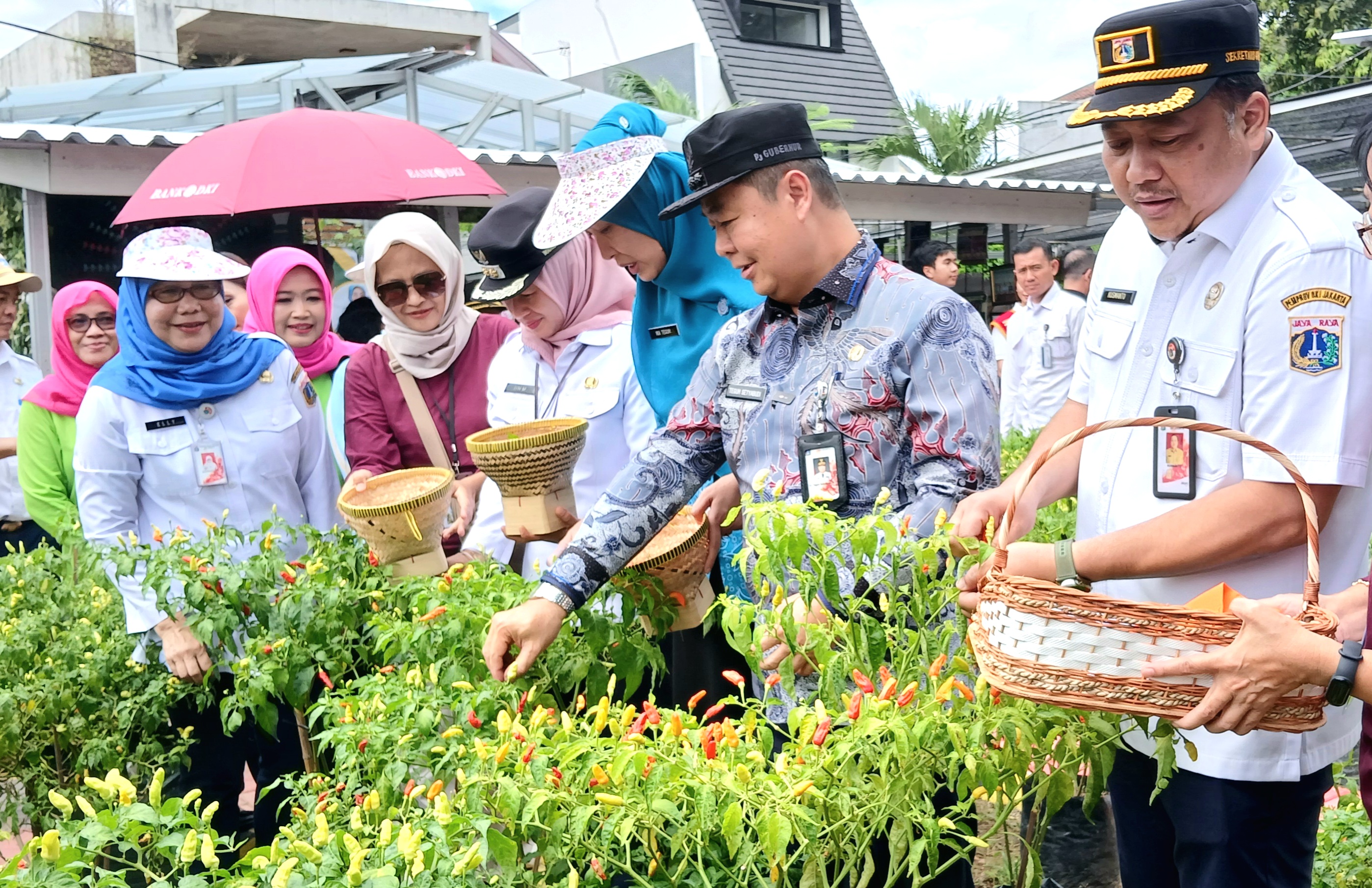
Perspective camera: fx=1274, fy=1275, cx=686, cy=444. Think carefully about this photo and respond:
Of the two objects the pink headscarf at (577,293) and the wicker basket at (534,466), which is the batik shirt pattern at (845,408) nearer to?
the wicker basket at (534,466)

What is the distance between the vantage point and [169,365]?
3.60 m

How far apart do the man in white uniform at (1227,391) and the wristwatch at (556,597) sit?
31.4 inches

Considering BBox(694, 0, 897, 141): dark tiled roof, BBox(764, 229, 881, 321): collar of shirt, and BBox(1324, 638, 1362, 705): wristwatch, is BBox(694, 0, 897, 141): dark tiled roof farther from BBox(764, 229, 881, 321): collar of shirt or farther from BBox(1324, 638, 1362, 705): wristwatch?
BBox(1324, 638, 1362, 705): wristwatch

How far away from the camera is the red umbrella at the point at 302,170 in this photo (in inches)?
220

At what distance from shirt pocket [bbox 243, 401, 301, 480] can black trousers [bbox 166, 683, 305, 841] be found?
0.68 metres

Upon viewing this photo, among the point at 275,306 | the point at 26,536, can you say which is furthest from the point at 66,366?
the point at 26,536

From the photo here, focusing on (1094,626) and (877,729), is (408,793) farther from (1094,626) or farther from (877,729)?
(1094,626)

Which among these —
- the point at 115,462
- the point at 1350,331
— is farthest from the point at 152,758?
the point at 1350,331

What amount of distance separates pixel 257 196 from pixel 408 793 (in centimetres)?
443

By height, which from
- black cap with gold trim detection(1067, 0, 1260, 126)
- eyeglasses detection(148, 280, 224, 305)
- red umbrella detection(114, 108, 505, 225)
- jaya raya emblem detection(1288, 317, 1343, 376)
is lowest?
jaya raya emblem detection(1288, 317, 1343, 376)

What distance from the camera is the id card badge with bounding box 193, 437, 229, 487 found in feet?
11.8

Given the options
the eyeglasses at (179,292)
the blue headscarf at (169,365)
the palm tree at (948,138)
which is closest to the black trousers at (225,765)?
the blue headscarf at (169,365)

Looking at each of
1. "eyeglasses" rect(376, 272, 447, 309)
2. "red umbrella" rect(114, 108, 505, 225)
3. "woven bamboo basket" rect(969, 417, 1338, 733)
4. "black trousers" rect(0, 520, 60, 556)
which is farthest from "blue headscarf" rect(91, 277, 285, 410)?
"woven bamboo basket" rect(969, 417, 1338, 733)

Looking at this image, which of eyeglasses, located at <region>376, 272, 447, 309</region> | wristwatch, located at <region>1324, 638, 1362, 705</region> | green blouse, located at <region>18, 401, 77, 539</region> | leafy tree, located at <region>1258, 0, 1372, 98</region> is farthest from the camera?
leafy tree, located at <region>1258, 0, 1372, 98</region>
